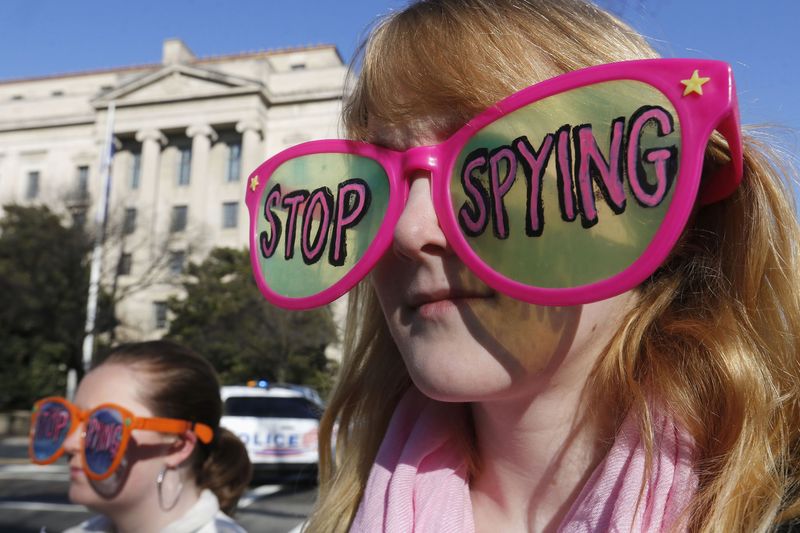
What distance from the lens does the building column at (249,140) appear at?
119ft

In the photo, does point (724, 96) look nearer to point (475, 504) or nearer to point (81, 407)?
point (475, 504)

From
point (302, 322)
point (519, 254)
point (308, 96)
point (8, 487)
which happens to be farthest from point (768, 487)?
point (308, 96)

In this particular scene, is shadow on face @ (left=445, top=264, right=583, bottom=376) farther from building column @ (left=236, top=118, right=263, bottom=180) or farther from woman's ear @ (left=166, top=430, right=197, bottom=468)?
building column @ (left=236, top=118, right=263, bottom=180)

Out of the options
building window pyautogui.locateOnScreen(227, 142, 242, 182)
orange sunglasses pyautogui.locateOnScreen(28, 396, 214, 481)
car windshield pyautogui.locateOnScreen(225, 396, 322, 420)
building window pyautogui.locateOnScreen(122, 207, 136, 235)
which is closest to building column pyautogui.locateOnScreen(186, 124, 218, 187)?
building window pyautogui.locateOnScreen(227, 142, 242, 182)

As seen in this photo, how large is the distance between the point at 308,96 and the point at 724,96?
3756 cm

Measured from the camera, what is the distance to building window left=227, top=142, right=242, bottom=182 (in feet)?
122

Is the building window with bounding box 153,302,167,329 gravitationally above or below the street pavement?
above

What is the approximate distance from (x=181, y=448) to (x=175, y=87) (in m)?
38.3

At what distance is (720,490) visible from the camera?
835 mm

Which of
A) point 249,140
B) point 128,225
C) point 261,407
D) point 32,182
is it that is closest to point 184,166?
point 249,140

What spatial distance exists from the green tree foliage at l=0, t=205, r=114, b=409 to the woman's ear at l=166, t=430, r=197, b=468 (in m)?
19.6

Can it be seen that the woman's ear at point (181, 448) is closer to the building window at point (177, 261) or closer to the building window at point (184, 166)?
the building window at point (177, 261)

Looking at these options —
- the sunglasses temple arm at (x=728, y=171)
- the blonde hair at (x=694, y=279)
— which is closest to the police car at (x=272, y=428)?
the blonde hair at (x=694, y=279)

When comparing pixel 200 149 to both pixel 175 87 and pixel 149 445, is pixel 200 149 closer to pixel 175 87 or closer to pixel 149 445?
pixel 175 87
